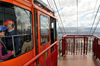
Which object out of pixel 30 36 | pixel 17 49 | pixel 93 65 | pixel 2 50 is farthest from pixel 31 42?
pixel 93 65

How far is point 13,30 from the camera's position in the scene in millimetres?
1899

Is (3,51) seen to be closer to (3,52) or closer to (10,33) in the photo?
(3,52)

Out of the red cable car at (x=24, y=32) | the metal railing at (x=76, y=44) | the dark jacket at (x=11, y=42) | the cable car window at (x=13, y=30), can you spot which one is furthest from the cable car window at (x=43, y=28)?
the metal railing at (x=76, y=44)

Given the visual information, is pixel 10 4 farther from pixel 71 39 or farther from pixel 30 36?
pixel 71 39

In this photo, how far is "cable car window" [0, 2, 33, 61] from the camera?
69.0 inches

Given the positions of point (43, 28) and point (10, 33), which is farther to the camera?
point (43, 28)

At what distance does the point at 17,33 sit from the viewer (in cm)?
199

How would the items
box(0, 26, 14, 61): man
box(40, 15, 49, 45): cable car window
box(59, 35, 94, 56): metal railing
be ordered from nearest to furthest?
box(0, 26, 14, 61): man, box(40, 15, 49, 45): cable car window, box(59, 35, 94, 56): metal railing

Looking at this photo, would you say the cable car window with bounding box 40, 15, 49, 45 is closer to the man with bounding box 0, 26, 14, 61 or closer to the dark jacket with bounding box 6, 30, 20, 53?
the dark jacket with bounding box 6, 30, 20, 53

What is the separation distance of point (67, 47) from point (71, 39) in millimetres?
454

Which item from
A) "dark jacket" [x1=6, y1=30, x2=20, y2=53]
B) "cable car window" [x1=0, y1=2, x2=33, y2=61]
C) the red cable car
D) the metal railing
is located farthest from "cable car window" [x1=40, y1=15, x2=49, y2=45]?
the metal railing

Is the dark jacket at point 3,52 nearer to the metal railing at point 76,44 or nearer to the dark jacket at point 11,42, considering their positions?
the dark jacket at point 11,42

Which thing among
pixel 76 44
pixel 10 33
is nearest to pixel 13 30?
pixel 10 33

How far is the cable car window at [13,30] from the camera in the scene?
175 centimetres
